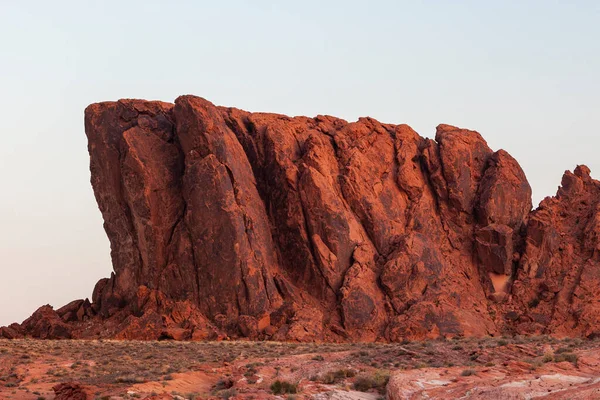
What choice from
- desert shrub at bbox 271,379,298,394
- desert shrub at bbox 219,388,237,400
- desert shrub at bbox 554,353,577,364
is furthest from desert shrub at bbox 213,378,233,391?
desert shrub at bbox 554,353,577,364

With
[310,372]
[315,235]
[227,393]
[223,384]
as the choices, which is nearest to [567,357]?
[310,372]

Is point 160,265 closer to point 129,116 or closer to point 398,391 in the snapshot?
point 129,116

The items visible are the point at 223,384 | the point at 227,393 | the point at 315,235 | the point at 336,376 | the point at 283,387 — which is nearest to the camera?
the point at 283,387

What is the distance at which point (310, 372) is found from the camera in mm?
30281

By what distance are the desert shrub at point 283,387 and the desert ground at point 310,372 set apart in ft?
0.12

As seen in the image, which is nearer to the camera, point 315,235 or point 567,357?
point 567,357

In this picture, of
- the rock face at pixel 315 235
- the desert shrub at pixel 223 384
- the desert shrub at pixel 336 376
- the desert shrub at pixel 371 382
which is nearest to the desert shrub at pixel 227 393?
the desert shrub at pixel 223 384

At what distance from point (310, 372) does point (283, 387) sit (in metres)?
2.79

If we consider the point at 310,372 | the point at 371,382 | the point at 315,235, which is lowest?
the point at 371,382

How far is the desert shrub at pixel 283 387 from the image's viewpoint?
89.8 feet

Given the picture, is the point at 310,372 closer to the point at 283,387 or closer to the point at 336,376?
the point at 336,376

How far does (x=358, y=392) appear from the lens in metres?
26.8

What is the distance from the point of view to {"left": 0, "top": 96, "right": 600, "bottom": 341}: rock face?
54.4 m

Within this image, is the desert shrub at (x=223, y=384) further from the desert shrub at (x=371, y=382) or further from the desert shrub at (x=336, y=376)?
the desert shrub at (x=371, y=382)
